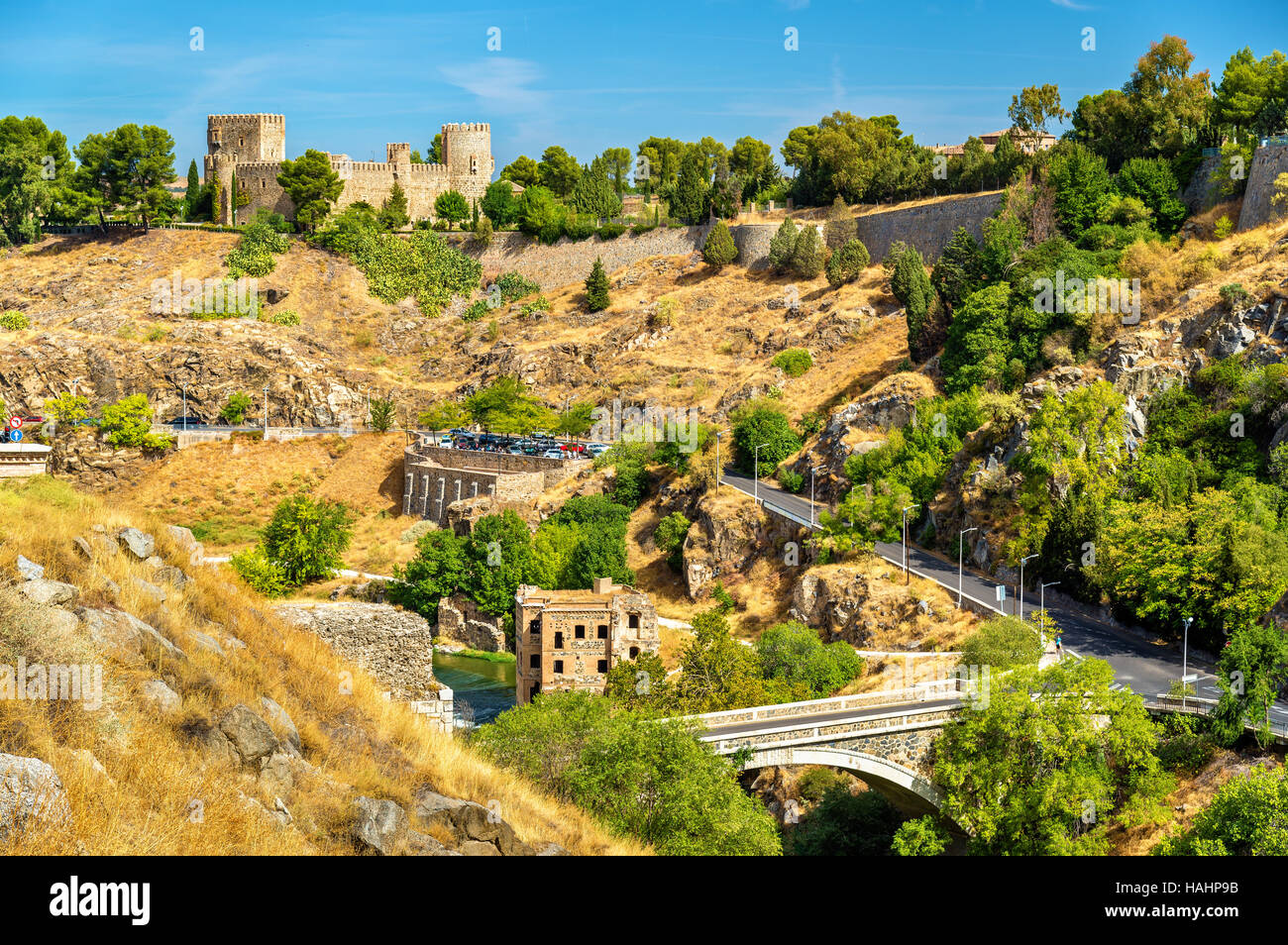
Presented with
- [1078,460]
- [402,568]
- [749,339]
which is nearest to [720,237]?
[749,339]

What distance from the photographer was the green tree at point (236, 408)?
74.8 m

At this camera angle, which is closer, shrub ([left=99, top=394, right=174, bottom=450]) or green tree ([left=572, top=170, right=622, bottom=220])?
shrub ([left=99, top=394, right=174, bottom=450])

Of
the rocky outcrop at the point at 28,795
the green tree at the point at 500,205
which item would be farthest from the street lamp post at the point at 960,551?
the green tree at the point at 500,205

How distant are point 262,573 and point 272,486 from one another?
13546 mm

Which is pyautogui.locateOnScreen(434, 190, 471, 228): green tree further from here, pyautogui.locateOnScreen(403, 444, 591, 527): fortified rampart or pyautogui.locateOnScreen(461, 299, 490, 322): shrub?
pyautogui.locateOnScreen(403, 444, 591, 527): fortified rampart

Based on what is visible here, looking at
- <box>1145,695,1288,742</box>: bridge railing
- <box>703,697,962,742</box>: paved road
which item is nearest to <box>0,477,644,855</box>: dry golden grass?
<box>703,697,962,742</box>: paved road

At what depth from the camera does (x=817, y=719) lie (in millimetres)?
31078

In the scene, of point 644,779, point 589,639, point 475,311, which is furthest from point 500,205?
point 644,779

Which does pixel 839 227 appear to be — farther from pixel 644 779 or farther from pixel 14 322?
pixel 644 779

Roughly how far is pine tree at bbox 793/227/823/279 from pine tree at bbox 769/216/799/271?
0.70m

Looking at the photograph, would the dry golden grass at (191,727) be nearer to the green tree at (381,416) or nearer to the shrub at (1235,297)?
the shrub at (1235,297)

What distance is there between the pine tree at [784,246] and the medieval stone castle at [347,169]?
88.3 ft

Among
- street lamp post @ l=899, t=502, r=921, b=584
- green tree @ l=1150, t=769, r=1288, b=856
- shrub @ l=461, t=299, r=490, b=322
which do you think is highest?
shrub @ l=461, t=299, r=490, b=322

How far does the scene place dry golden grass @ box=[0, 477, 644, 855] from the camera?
10.6m
